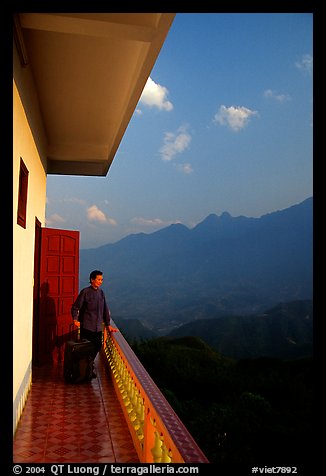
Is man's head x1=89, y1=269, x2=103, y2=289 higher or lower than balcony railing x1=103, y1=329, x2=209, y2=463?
higher

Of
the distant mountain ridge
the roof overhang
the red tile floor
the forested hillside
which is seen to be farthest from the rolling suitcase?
the distant mountain ridge

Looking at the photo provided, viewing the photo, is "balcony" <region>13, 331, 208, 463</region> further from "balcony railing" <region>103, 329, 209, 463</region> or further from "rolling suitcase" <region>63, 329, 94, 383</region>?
"rolling suitcase" <region>63, 329, 94, 383</region>

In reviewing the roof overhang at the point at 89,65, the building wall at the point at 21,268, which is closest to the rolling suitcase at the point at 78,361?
the building wall at the point at 21,268

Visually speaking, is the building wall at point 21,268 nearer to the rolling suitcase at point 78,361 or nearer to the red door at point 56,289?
the rolling suitcase at point 78,361

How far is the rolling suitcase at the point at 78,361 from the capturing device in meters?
5.46

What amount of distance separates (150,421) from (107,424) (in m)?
1.36

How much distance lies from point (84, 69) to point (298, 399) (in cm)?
2267

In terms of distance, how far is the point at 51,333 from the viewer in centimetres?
663

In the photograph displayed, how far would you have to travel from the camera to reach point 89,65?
4.65 metres

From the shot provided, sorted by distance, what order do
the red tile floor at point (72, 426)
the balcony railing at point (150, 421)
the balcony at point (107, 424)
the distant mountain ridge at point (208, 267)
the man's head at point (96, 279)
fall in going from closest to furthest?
the balcony railing at point (150, 421)
the balcony at point (107, 424)
the red tile floor at point (72, 426)
the man's head at point (96, 279)
the distant mountain ridge at point (208, 267)

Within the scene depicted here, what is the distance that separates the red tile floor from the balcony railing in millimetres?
151

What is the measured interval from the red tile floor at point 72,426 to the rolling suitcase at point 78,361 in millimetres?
103

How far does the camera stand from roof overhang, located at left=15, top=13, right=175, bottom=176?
3459 millimetres

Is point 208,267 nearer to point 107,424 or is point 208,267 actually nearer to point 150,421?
point 107,424
